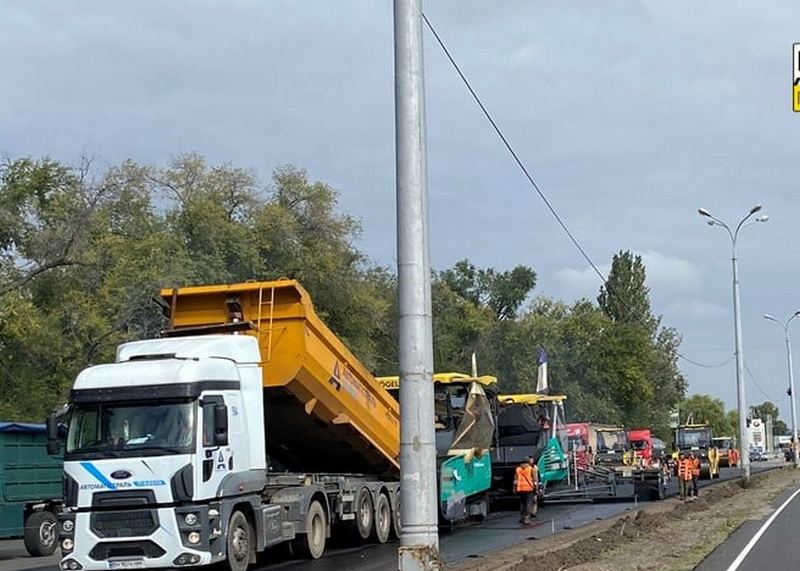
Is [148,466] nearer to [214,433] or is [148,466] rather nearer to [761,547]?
[214,433]

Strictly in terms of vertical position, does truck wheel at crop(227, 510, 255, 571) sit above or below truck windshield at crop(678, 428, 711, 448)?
below

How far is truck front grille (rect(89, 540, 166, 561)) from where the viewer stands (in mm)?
14984

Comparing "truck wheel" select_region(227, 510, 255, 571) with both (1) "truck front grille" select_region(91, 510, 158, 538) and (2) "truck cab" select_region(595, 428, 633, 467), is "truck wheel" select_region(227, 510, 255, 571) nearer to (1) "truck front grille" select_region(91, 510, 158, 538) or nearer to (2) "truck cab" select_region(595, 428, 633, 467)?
(1) "truck front grille" select_region(91, 510, 158, 538)

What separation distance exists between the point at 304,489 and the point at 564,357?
59845 mm

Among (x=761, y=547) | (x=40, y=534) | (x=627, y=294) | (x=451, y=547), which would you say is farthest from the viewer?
(x=627, y=294)

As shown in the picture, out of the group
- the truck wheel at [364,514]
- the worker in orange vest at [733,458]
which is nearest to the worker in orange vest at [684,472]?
the truck wheel at [364,514]

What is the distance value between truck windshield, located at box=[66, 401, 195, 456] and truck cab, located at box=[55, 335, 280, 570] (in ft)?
0.04

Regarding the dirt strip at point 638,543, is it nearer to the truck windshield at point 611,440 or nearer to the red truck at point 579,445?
the red truck at point 579,445

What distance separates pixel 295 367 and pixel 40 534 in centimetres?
758

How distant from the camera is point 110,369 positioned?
15.8 metres

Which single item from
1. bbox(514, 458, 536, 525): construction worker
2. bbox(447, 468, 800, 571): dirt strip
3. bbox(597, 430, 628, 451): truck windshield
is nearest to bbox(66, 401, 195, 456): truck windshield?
bbox(447, 468, 800, 571): dirt strip

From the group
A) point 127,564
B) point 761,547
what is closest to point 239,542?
point 127,564

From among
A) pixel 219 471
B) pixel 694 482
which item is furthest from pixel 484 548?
pixel 694 482

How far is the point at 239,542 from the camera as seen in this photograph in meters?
16.2
